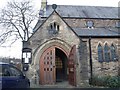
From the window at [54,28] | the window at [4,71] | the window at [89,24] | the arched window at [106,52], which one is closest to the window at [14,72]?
the window at [4,71]

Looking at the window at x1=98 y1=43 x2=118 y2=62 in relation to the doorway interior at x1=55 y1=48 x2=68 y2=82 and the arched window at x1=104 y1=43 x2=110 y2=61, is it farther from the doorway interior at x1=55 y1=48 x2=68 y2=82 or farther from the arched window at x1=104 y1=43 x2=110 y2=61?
the doorway interior at x1=55 y1=48 x2=68 y2=82

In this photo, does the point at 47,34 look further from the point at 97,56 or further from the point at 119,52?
the point at 119,52

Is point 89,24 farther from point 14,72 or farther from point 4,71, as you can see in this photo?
point 4,71

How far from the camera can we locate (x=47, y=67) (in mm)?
21094

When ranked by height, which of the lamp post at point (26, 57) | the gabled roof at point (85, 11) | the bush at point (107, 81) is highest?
the gabled roof at point (85, 11)

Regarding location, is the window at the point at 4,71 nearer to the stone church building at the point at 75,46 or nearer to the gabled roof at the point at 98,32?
the stone church building at the point at 75,46

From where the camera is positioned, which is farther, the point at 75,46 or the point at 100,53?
the point at 100,53

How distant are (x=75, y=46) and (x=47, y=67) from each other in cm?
340

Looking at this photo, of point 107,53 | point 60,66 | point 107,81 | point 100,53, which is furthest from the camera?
point 60,66

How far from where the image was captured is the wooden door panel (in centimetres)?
2083

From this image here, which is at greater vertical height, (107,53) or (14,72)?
(107,53)

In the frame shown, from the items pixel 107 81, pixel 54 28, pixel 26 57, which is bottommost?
pixel 107 81

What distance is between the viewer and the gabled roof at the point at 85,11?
2925 cm

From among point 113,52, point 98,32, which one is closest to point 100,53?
point 113,52
